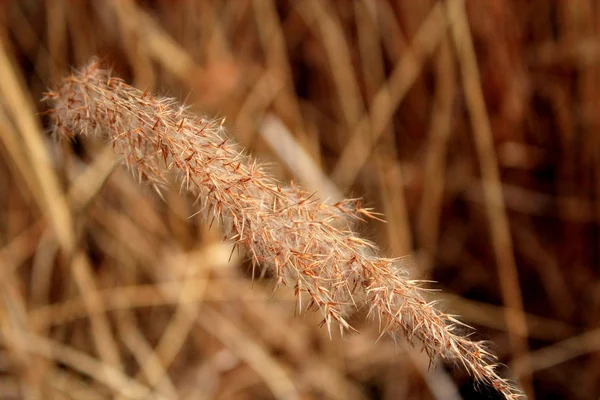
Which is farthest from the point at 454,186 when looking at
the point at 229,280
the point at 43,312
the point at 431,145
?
the point at 43,312

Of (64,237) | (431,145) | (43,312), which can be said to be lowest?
(43,312)

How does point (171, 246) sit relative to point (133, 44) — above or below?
below

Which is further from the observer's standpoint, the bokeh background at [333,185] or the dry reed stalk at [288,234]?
the bokeh background at [333,185]

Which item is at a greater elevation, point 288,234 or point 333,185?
point 333,185

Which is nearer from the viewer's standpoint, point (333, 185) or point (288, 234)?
point (288, 234)

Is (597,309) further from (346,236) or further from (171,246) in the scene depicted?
(346,236)
